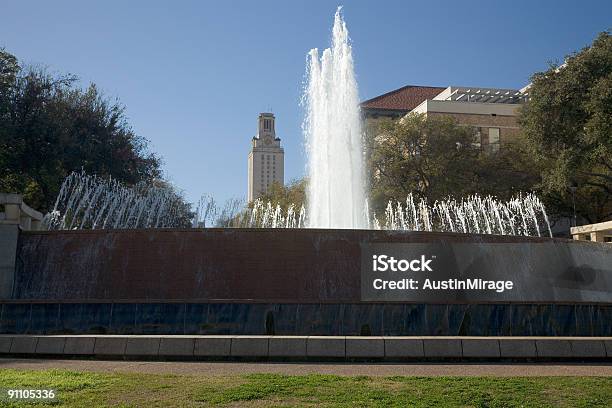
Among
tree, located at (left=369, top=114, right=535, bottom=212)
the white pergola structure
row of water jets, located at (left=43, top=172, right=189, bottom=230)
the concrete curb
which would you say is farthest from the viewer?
the white pergola structure

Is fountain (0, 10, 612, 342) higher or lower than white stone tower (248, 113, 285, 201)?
lower

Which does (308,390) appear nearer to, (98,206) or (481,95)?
(98,206)

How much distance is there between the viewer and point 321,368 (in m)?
9.16

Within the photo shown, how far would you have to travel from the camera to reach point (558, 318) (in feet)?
40.8

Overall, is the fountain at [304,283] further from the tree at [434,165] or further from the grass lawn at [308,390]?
the tree at [434,165]

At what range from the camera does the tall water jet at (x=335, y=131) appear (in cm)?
2356

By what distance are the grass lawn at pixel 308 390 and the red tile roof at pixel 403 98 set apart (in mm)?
53548

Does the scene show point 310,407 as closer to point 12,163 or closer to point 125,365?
point 125,365

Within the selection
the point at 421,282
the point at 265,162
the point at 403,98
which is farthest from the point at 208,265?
the point at 265,162

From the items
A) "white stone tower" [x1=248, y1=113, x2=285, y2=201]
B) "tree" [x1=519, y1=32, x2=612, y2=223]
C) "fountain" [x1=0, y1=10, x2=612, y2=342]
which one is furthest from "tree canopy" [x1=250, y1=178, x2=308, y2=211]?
"white stone tower" [x1=248, y1=113, x2=285, y2=201]

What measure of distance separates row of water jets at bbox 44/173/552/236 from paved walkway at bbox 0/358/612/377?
17.0 m

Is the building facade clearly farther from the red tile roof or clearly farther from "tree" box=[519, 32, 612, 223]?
"tree" box=[519, 32, 612, 223]

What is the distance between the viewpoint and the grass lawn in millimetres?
7066

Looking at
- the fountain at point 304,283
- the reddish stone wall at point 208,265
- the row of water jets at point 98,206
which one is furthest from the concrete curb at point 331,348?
the row of water jets at point 98,206
